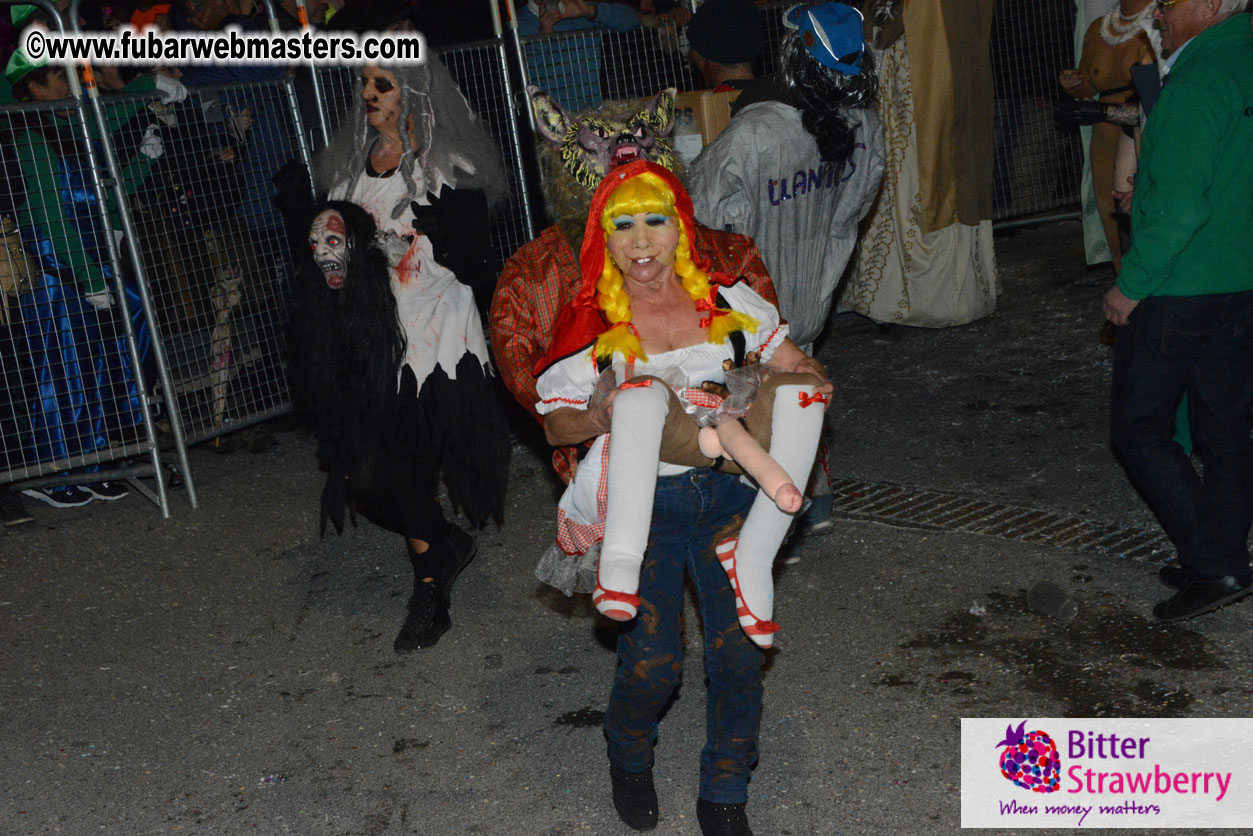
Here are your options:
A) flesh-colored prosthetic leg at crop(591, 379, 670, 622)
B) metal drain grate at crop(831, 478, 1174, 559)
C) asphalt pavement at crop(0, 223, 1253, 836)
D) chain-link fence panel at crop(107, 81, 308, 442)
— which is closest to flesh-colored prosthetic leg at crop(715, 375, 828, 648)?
flesh-colored prosthetic leg at crop(591, 379, 670, 622)

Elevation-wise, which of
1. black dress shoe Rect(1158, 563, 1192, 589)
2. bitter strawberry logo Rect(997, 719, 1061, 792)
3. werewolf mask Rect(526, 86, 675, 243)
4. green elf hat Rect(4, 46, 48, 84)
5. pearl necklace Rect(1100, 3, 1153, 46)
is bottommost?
bitter strawberry logo Rect(997, 719, 1061, 792)

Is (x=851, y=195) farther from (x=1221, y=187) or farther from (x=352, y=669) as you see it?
(x=352, y=669)

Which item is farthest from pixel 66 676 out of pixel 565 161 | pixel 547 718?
pixel 565 161

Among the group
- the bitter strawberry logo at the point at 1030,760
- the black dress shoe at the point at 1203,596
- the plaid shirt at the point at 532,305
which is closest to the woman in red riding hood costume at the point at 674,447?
the plaid shirt at the point at 532,305

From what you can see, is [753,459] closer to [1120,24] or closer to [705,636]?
[705,636]

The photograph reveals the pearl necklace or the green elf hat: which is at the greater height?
the green elf hat

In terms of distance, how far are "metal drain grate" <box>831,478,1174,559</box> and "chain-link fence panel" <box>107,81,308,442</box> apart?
308 cm

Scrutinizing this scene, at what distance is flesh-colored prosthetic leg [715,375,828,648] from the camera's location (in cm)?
310

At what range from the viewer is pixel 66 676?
15.9ft

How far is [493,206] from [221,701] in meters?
2.04

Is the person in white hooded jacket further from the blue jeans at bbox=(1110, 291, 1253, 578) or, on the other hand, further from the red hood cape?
the red hood cape

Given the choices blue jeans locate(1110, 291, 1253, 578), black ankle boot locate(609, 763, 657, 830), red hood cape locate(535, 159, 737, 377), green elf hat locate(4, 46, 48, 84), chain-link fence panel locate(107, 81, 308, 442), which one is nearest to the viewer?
red hood cape locate(535, 159, 737, 377)

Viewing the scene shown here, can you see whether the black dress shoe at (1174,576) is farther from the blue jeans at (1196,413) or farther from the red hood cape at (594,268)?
the red hood cape at (594,268)

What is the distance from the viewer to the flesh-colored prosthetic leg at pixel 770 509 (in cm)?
310
